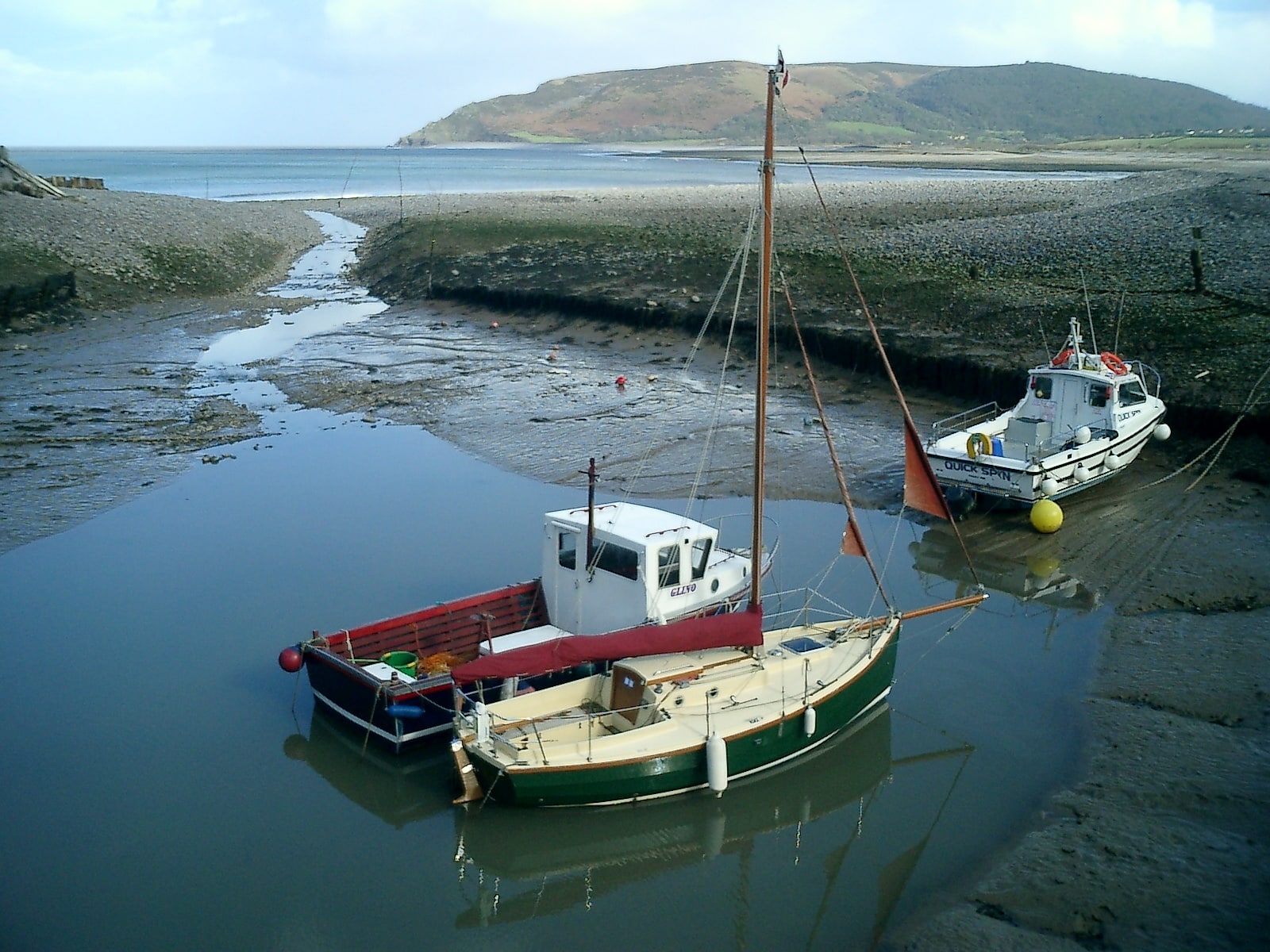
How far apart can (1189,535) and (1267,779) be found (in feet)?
29.0

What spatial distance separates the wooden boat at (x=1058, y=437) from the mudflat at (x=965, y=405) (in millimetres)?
819

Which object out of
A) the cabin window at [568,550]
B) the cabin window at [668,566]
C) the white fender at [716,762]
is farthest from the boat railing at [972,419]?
the white fender at [716,762]

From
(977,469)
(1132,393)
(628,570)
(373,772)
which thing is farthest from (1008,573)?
(373,772)

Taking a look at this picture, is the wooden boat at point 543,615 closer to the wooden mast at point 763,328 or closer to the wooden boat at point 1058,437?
the wooden mast at point 763,328

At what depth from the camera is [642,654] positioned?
14.0 m

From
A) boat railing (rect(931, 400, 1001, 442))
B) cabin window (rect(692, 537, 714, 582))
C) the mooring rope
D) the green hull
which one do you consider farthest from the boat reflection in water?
boat railing (rect(931, 400, 1001, 442))

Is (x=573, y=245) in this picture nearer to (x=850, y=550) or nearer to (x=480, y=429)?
(x=480, y=429)

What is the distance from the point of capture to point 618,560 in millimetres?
15594

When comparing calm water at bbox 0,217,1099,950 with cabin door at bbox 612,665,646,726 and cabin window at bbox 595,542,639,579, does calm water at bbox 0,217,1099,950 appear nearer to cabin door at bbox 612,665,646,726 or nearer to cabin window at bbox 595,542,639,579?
cabin door at bbox 612,665,646,726

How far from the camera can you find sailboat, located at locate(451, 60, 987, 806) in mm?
12898

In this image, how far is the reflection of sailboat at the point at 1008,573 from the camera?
1909 cm

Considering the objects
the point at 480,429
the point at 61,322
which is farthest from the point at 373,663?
the point at 61,322

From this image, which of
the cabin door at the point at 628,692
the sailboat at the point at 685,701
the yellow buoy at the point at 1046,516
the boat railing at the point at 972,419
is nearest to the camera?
the sailboat at the point at 685,701

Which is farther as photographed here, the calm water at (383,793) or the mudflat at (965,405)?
the mudflat at (965,405)
